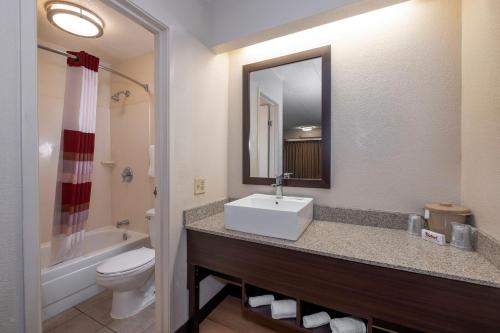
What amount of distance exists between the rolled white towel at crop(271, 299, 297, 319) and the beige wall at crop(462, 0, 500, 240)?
97 centimetres

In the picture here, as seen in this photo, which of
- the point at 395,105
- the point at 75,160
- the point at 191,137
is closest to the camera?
the point at 395,105

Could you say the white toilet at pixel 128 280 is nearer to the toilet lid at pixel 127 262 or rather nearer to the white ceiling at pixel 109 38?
the toilet lid at pixel 127 262

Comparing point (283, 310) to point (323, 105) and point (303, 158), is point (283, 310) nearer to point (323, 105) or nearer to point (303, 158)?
point (303, 158)

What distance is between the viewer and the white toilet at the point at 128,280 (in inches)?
61.0

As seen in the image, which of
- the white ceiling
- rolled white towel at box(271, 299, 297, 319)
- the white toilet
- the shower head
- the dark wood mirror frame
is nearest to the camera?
rolled white towel at box(271, 299, 297, 319)

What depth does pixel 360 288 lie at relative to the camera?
3.09 ft

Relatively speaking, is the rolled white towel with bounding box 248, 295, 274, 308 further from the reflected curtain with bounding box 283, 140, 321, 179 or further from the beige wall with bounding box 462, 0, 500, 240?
the beige wall with bounding box 462, 0, 500, 240

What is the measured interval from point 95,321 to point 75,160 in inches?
49.9

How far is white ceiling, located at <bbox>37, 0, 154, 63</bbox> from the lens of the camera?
5.62ft

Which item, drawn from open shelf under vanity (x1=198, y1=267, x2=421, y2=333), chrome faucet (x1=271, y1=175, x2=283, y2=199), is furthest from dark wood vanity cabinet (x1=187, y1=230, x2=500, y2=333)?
chrome faucet (x1=271, y1=175, x2=283, y2=199)

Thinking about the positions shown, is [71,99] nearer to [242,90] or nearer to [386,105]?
[242,90]

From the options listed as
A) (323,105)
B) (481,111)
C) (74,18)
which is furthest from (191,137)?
(481,111)

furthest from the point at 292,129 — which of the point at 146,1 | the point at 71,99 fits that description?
the point at 71,99

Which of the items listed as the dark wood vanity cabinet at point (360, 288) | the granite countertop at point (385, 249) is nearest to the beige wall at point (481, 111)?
the granite countertop at point (385, 249)
